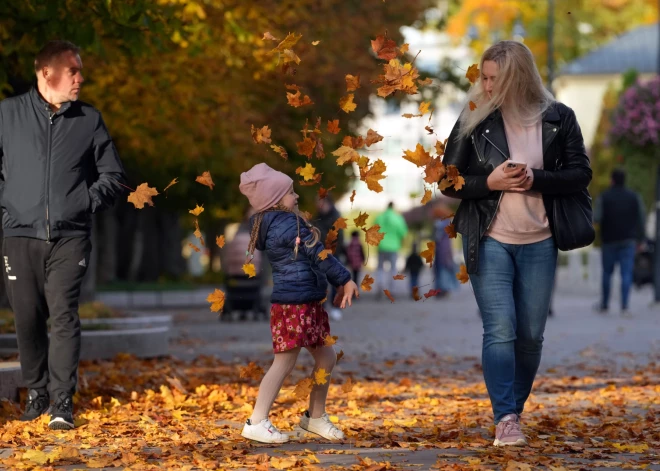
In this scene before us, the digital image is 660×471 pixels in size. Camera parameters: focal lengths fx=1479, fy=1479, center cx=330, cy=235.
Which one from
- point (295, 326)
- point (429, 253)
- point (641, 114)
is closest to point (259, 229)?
point (295, 326)

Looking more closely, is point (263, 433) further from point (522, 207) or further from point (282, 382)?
point (522, 207)

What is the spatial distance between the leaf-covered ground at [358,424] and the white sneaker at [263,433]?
0.26 feet

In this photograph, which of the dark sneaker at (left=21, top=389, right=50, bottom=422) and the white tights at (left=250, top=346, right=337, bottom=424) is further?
the dark sneaker at (left=21, top=389, right=50, bottom=422)

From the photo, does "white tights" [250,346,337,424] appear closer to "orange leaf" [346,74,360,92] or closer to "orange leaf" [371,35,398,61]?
"orange leaf" [346,74,360,92]

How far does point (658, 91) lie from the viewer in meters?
23.0

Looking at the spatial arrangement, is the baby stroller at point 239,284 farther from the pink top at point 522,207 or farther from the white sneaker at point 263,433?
the pink top at point 522,207

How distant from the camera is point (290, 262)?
7188 mm

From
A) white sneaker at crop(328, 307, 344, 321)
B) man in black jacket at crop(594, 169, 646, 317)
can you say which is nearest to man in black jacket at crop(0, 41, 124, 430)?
white sneaker at crop(328, 307, 344, 321)

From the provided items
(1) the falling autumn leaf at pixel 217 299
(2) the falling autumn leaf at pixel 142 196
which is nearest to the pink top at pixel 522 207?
(1) the falling autumn leaf at pixel 217 299

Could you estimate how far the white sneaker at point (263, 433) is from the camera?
7.22 metres

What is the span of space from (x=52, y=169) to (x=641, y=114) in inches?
665

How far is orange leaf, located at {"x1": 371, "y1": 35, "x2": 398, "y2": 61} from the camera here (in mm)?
7062

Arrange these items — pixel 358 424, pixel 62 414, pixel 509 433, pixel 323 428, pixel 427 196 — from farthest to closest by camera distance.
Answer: pixel 358 424 → pixel 62 414 → pixel 323 428 → pixel 427 196 → pixel 509 433

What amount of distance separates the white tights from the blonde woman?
0.84m
